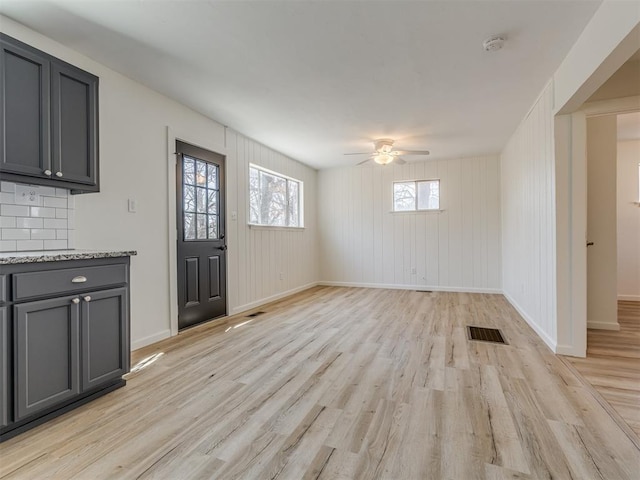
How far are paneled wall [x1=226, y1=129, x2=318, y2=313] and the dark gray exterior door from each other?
0.59ft

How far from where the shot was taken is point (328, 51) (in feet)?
8.04

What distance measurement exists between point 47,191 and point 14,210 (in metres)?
0.24

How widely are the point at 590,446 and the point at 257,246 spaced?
4118 millimetres

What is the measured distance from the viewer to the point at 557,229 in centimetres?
273

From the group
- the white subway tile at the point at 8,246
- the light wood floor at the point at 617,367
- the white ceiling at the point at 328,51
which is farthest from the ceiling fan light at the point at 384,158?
the white subway tile at the point at 8,246

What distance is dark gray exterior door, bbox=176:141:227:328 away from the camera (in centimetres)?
350

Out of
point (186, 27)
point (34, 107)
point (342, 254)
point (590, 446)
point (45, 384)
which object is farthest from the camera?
point (342, 254)

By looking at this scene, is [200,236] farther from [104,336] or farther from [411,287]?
[411,287]

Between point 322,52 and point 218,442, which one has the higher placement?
point 322,52

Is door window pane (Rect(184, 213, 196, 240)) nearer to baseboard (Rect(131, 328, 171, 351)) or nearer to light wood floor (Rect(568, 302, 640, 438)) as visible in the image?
baseboard (Rect(131, 328, 171, 351))

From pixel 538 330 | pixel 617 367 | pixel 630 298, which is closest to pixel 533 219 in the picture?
pixel 538 330

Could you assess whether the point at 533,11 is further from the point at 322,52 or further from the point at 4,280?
the point at 4,280

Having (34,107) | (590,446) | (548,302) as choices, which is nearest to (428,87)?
(548,302)

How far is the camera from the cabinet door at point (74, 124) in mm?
2076
